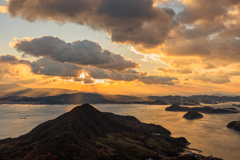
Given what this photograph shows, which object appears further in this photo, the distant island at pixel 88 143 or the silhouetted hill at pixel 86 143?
the distant island at pixel 88 143

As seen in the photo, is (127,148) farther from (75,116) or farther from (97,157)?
(75,116)

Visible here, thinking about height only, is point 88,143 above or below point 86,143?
below

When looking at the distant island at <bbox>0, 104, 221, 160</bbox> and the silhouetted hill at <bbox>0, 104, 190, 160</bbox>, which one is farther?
the distant island at <bbox>0, 104, 221, 160</bbox>

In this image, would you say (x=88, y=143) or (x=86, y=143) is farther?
(x=88, y=143)

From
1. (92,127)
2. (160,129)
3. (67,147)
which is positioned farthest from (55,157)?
(160,129)
